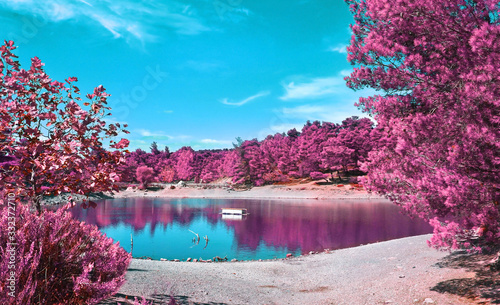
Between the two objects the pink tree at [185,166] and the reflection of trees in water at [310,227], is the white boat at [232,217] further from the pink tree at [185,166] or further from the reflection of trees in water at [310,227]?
the pink tree at [185,166]

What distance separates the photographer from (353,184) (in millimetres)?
59438

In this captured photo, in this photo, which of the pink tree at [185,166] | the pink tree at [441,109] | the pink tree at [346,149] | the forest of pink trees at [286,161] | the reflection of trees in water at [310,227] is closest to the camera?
the pink tree at [441,109]

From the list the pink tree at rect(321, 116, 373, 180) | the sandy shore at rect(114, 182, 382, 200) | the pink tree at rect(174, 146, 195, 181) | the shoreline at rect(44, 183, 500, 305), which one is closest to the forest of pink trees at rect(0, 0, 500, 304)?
the shoreline at rect(44, 183, 500, 305)

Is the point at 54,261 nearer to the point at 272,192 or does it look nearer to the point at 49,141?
the point at 49,141

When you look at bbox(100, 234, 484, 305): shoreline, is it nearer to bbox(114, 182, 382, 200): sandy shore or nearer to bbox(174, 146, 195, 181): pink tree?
bbox(114, 182, 382, 200): sandy shore

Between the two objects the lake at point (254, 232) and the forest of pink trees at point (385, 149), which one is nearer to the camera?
the forest of pink trees at point (385, 149)

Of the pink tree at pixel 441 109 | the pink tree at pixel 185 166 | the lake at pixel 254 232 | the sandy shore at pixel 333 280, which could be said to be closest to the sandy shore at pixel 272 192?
the lake at pixel 254 232

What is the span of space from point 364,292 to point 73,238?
29.8ft

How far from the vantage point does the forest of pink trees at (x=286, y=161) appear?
203ft

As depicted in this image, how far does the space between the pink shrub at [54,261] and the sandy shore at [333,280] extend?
151 cm

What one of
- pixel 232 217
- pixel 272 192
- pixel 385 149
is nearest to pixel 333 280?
pixel 385 149

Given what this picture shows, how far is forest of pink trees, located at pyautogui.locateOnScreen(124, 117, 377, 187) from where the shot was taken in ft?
203

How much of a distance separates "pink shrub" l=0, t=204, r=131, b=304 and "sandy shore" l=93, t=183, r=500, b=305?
Answer: 59.6 inches

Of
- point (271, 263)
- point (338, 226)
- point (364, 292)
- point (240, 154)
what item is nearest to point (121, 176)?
point (364, 292)
